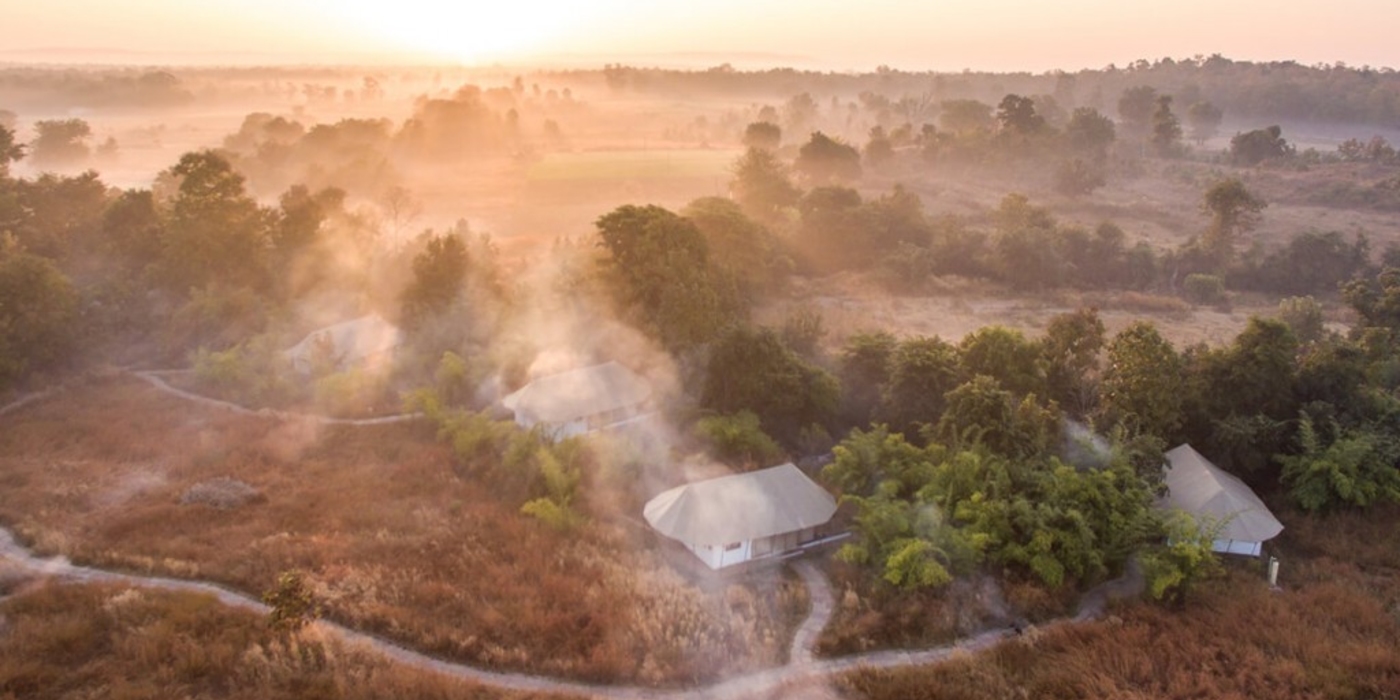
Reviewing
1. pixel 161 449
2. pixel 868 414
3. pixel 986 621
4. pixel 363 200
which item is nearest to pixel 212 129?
pixel 363 200

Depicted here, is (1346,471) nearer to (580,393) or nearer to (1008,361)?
(1008,361)

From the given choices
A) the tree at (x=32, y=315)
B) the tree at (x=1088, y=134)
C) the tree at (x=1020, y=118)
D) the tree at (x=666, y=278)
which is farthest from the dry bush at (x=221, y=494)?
the tree at (x=1088, y=134)

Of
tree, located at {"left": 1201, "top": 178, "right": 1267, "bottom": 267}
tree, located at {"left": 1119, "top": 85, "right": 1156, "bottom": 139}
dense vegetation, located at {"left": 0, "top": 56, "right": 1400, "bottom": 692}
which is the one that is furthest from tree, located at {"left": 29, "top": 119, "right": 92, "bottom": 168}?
tree, located at {"left": 1119, "top": 85, "right": 1156, "bottom": 139}

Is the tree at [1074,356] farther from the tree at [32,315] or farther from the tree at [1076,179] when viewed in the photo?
the tree at [1076,179]

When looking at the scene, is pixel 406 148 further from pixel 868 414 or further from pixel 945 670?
pixel 945 670

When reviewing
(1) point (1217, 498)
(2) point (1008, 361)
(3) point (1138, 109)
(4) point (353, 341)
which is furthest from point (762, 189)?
(3) point (1138, 109)

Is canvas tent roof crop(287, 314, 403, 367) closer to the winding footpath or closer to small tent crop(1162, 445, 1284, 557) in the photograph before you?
the winding footpath
